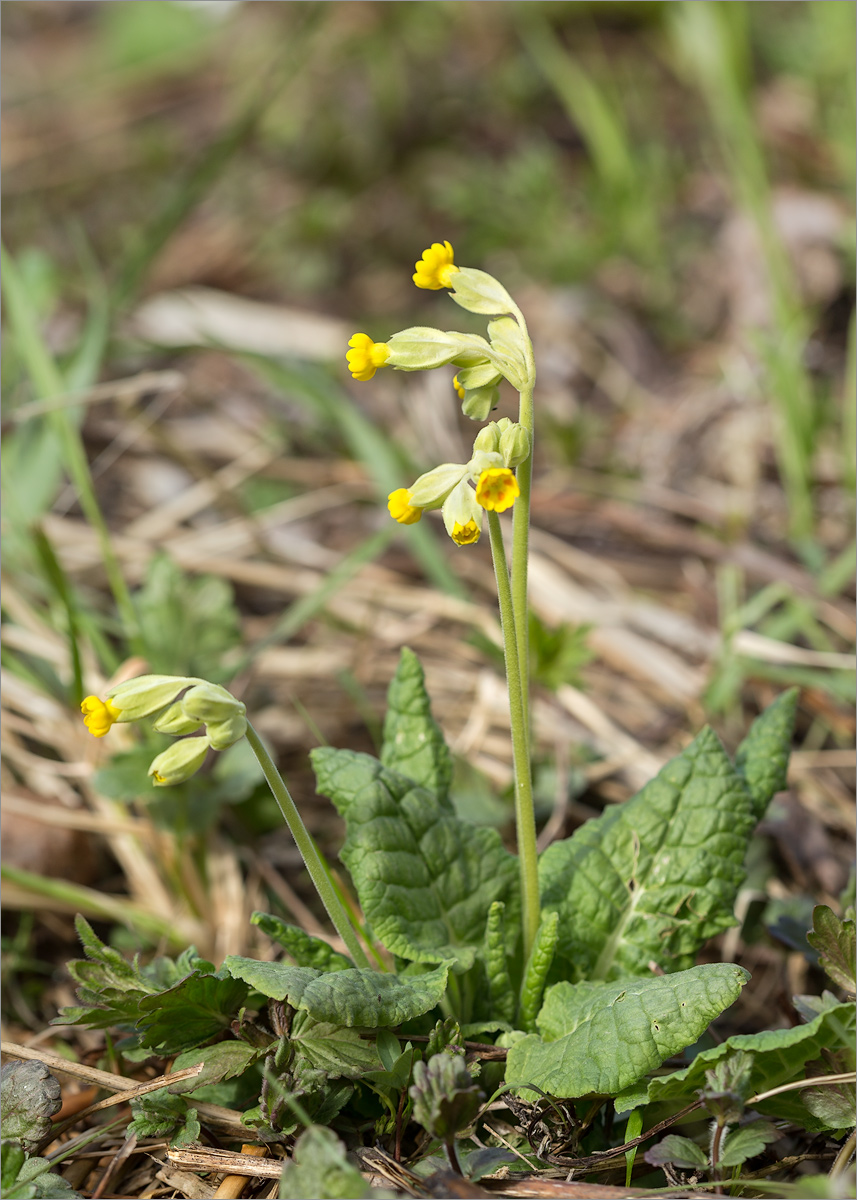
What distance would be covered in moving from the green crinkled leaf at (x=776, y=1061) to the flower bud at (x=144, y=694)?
1.16 meters

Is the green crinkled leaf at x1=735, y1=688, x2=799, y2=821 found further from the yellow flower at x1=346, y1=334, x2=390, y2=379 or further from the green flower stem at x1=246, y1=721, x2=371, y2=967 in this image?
the yellow flower at x1=346, y1=334, x2=390, y2=379

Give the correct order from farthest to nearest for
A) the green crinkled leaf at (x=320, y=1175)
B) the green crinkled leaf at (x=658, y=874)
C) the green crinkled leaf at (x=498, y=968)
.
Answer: the green crinkled leaf at (x=658, y=874) → the green crinkled leaf at (x=498, y=968) → the green crinkled leaf at (x=320, y=1175)

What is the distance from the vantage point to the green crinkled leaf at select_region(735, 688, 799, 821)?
2424mm

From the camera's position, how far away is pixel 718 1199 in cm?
181

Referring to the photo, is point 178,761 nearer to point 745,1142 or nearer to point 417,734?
point 417,734

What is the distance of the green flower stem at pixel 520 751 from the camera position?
1950mm

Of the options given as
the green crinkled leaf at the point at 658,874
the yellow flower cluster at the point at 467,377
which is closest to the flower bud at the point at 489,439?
the yellow flower cluster at the point at 467,377

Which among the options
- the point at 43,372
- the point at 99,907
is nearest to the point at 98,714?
the point at 99,907

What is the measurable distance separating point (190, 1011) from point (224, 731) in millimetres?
623

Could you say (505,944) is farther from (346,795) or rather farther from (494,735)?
(494,735)

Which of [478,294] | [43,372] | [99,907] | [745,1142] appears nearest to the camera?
[745,1142]

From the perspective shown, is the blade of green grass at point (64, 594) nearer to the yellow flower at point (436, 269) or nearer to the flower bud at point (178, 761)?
the flower bud at point (178, 761)

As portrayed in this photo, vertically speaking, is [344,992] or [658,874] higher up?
[344,992]

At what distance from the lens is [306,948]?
7.17ft
